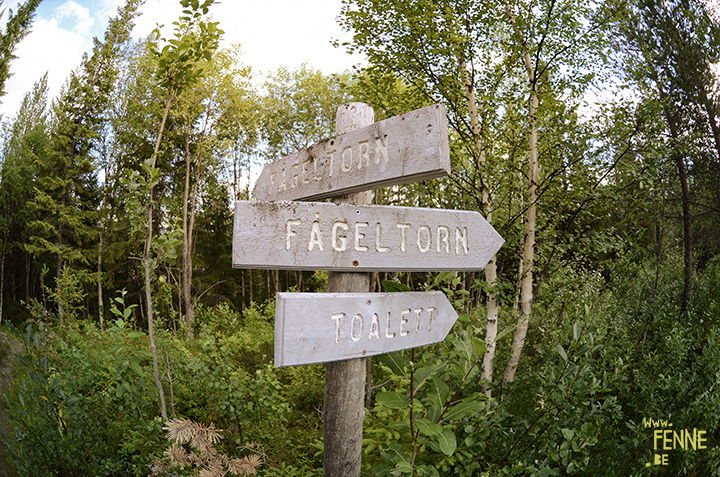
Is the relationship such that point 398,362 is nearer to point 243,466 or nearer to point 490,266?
point 243,466

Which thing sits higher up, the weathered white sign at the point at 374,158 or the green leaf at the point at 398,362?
the weathered white sign at the point at 374,158

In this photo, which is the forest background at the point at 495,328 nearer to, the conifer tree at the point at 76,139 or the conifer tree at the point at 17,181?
the conifer tree at the point at 76,139

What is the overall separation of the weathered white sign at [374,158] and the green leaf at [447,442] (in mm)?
1076

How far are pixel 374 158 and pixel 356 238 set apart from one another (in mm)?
337

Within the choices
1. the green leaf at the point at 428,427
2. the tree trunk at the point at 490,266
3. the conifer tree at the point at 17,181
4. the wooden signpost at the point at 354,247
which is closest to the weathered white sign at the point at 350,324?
the wooden signpost at the point at 354,247

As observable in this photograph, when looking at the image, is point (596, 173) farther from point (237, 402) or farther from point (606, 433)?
point (237, 402)

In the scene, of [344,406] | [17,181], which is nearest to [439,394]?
[344,406]

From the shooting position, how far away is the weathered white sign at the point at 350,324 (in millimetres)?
1430

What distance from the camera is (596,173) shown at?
3.85m

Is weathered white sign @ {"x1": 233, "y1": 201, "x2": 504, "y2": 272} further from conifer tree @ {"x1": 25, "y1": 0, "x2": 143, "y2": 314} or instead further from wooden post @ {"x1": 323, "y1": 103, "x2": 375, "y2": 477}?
conifer tree @ {"x1": 25, "y1": 0, "x2": 143, "y2": 314}

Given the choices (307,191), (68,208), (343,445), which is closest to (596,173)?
(307,191)

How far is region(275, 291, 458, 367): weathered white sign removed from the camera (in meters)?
1.43

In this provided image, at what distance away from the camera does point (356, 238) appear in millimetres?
1575

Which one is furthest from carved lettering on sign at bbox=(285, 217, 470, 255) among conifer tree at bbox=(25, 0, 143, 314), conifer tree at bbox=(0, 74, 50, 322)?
conifer tree at bbox=(0, 74, 50, 322)
